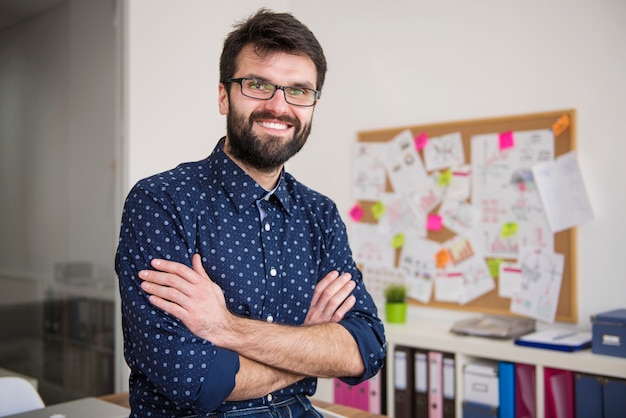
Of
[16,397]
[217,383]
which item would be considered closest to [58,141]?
[16,397]

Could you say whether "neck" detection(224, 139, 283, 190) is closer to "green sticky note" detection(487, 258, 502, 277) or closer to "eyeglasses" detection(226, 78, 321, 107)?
"eyeglasses" detection(226, 78, 321, 107)

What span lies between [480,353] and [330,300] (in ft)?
4.47

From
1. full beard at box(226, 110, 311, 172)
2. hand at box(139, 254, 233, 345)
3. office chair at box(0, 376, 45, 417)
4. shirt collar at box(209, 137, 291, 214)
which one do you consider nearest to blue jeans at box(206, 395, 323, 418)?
hand at box(139, 254, 233, 345)

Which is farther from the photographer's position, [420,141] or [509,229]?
[420,141]

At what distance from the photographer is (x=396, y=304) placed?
10.7 ft

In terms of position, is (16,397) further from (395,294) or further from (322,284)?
(395,294)

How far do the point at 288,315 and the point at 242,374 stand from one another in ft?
0.86

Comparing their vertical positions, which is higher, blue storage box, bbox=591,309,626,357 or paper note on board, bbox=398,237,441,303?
paper note on board, bbox=398,237,441,303

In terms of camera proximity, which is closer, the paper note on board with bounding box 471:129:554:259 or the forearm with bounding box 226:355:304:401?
the forearm with bounding box 226:355:304:401

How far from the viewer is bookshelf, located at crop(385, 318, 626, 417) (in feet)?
8.15

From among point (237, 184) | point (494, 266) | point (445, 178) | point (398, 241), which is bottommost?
point (494, 266)

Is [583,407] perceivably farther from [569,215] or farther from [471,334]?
[569,215]

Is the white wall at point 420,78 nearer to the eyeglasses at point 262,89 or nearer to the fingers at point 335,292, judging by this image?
the fingers at point 335,292

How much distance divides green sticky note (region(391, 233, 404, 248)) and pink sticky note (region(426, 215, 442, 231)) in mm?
173
